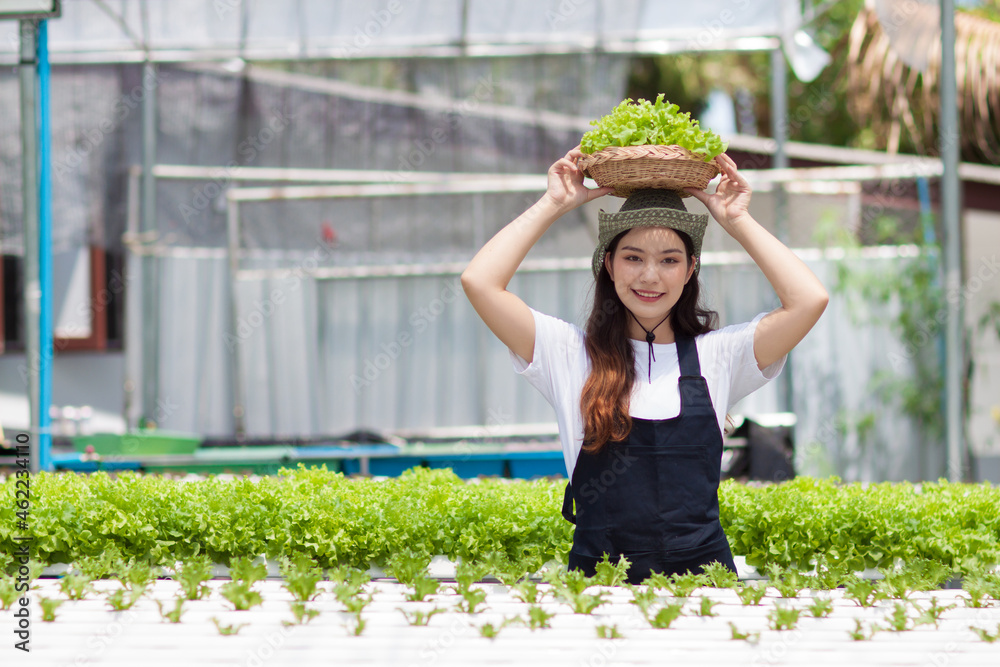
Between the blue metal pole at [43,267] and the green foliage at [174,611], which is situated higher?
the blue metal pole at [43,267]

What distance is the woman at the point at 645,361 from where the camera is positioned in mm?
2342

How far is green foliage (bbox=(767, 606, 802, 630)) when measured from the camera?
6.23 ft

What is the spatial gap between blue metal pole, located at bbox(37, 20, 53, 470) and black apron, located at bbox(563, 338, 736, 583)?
14.3ft

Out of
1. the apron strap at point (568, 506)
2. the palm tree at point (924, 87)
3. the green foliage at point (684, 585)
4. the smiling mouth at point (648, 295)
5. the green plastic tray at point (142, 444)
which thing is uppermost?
the palm tree at point (924, 87)

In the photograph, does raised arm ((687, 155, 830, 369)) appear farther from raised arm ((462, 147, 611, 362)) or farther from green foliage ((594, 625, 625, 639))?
green foliage ((594, 625, 625, 639))

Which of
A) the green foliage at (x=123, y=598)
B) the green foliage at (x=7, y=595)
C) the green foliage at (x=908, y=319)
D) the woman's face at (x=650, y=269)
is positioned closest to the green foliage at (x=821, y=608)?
the woman's face at (x=650, y=269)

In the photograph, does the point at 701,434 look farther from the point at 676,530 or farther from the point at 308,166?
the point at 308,166

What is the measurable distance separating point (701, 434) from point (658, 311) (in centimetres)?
34

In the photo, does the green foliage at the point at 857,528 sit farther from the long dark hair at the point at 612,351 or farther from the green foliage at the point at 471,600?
the green foliage at the point at 471,600

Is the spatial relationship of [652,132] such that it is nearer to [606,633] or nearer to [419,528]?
[606,633]

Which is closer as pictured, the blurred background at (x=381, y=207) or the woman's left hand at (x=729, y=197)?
the woman's left hand at (x=729, y=197)

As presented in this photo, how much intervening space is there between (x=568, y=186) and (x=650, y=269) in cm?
31

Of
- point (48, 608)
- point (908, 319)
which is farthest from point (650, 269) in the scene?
point (908, 319)

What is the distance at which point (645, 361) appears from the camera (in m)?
2.50
